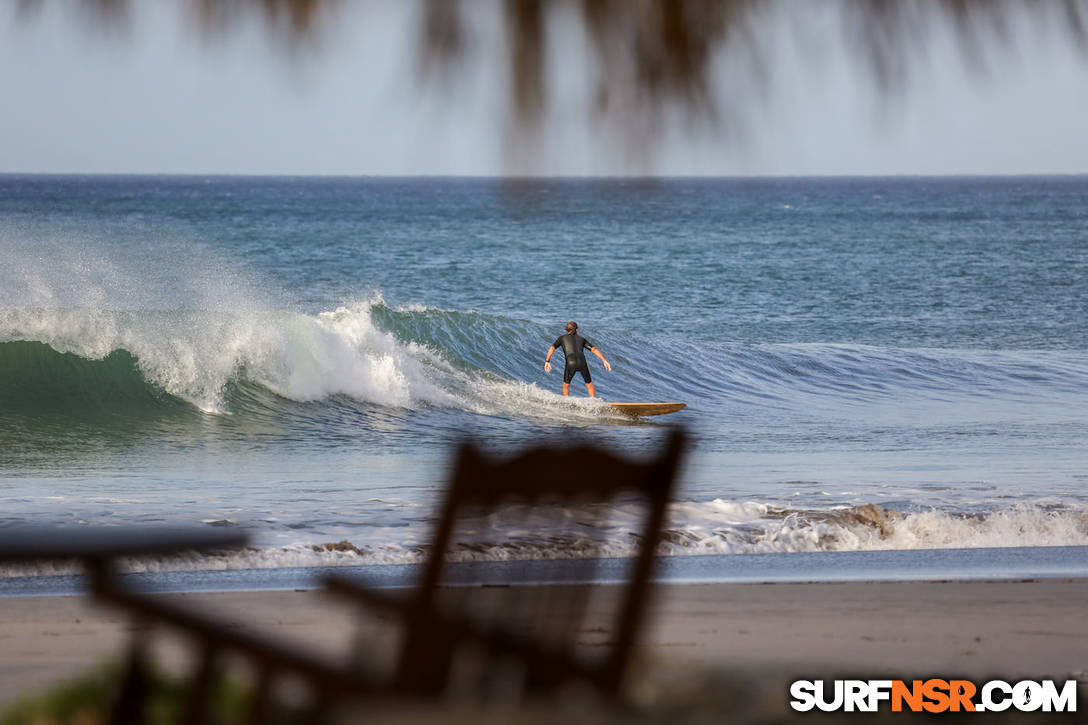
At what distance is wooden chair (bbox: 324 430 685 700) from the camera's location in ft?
7.07

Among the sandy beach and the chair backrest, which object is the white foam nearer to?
the sandy beach

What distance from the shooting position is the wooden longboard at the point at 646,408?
18.9 meters

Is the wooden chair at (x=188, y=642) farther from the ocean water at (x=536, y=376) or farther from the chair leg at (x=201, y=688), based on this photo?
the ocean water at (x=536, y=376)

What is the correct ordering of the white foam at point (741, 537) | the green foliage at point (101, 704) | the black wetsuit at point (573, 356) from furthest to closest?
the black wetsuit at point (573, 356) < the white foam at point (741, 537) < the green foliage at point (101, 704)

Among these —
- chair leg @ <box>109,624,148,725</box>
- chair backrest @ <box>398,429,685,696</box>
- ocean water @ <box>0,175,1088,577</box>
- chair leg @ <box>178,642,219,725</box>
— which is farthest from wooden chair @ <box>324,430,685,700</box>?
chair leg @ <box>109,624,148,725</box>

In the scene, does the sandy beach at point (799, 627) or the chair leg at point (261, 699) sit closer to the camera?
the chair leg at point (261, 699)

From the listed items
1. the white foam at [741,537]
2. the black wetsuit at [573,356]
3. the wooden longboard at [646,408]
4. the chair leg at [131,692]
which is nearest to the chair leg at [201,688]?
the chair leg at [131,692]

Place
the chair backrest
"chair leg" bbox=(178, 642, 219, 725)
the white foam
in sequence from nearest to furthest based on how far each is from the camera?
the chair backrest, "chair leg" bbox=(178, 642, 219, 725), the white foam

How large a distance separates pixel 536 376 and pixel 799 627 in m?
16.8

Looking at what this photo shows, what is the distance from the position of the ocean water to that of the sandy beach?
94cm

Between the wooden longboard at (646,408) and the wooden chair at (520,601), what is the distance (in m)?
16.5

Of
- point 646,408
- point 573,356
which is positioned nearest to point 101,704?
point 646,408

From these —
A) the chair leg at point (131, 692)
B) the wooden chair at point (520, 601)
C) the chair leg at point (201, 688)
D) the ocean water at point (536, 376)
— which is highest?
the wooden chair at point (520, 601)

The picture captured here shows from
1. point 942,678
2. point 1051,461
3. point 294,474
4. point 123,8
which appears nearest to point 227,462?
point 294,474
